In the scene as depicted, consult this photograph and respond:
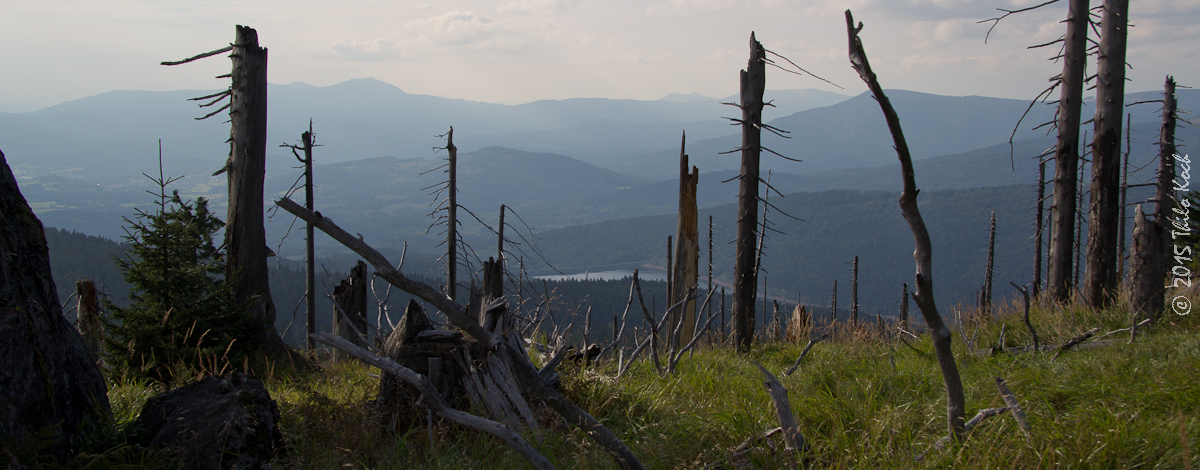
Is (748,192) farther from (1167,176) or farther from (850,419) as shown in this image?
(1167,176)

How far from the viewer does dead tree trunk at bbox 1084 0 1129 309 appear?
29.9ft

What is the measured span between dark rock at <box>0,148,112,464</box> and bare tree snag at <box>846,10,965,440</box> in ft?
11.4

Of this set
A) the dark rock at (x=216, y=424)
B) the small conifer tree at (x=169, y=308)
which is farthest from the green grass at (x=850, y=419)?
the small conifer tree at (x=169, y=308)

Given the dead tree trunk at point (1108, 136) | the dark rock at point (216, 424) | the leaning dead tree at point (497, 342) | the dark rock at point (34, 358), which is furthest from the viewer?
the dead tree trunk at point (1108, 136)

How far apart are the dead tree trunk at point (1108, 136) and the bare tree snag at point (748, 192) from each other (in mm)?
4581

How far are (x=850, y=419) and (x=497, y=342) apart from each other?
6.73 ft

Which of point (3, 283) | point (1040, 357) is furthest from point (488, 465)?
point (1040, 357)

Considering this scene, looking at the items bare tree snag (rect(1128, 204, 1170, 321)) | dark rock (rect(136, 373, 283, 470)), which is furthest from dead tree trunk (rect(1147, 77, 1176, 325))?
dark rock (rect(136, 373, 283, 470))

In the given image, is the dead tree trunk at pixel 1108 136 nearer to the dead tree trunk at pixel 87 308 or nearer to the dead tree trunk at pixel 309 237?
the dead tree trunk at pixel 309 237

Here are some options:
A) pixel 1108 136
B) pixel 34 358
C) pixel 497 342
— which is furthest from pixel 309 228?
pixel 1108 136

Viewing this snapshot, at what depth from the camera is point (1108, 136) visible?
9312 millimetres

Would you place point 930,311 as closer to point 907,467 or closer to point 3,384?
point 907,467

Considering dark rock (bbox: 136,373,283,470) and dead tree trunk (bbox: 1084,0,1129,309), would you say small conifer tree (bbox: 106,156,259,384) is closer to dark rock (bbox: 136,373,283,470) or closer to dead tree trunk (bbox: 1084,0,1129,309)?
dark rock (bbox: 136,373,283,470)

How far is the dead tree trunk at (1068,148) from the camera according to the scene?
9.72 m
